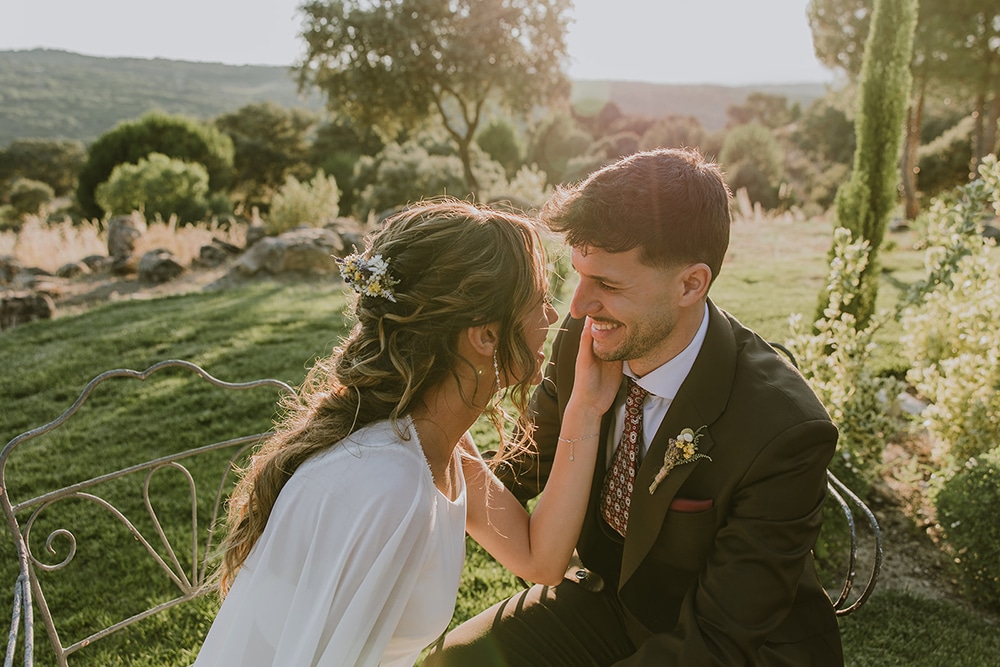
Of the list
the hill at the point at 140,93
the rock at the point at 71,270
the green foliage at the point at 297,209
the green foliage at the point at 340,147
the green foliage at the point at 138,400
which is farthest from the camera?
the hill at the point at 140,93

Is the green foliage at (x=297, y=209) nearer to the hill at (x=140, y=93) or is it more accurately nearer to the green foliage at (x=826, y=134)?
the green foliage at (x=826, y=134)

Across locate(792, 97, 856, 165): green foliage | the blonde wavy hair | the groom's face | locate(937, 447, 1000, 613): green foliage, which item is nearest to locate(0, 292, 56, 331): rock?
the blonde wavy hair

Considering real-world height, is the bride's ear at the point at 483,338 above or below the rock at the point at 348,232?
above

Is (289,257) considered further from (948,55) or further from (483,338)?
(948,55)

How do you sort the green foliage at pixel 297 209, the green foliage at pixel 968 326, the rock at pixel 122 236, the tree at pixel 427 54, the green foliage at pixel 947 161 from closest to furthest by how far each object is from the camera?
the green foliage at pixel 968 326
the rock at pixel 122 236
the green foliage at pixel 297 209
the tree at pixel 427 54
the green foliage at pixel 947 161

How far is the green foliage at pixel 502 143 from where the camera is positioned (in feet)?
92.0

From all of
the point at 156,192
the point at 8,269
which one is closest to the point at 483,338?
the point at 8,269

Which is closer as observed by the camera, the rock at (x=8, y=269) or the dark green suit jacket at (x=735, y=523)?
the dark green suit jacket at (x=735, y=523)

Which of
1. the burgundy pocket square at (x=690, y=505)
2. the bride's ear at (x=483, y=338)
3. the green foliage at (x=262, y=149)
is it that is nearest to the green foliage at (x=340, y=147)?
the green foliage at (x=262, y=149)

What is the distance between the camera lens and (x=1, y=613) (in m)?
3.52

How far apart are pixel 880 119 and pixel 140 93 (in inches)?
3253

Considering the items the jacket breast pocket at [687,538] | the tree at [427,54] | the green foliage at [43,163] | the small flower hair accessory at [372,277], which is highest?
the tree at [427,54]

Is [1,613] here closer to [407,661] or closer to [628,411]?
[407,661]

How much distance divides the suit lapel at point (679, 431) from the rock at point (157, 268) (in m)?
10.4
